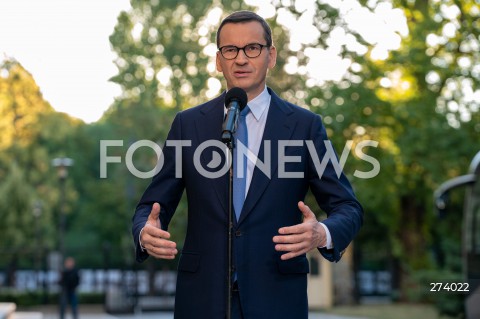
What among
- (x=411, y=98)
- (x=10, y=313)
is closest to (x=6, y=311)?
(x=10, y=313)

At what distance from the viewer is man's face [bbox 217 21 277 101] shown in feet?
15.0

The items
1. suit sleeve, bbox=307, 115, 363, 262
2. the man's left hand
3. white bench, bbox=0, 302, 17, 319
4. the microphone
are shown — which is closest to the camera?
the man's left hand

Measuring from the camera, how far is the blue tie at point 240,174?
447 centimetres

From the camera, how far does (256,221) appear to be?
14.4 feet

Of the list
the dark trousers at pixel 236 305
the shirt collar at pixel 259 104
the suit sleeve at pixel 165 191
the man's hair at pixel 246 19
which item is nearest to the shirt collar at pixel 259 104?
the shirt collar at pixel 259 104

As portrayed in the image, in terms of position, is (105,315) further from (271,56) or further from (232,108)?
(232,108)

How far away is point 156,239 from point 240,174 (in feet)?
1.70

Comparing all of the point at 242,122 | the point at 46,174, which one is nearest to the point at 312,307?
the point at 46,174

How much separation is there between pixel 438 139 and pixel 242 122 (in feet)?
84.1

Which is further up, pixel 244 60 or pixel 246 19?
pixel 246 19

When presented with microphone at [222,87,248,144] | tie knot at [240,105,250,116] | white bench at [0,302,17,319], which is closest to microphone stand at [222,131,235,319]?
microphone at [222,87,248,144]

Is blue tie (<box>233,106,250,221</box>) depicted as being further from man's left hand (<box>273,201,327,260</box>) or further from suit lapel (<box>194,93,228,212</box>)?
man's left hand (<box>273,201,327,260</box>)

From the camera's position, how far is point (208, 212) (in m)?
4.45

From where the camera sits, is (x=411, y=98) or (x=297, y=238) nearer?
(x=297, y=238)
